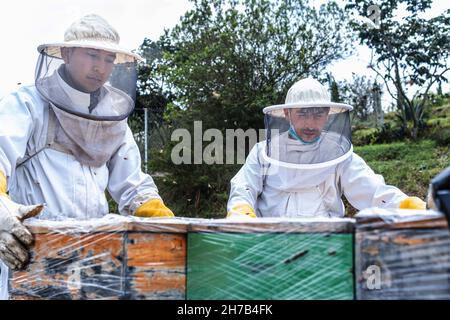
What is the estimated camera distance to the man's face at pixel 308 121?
3.19m

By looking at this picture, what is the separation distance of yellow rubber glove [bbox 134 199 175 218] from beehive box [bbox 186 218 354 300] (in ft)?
3.48

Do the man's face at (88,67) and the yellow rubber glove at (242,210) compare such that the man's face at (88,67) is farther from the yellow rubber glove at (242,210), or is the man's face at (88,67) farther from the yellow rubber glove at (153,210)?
the yellow rubber glove at (242,210)

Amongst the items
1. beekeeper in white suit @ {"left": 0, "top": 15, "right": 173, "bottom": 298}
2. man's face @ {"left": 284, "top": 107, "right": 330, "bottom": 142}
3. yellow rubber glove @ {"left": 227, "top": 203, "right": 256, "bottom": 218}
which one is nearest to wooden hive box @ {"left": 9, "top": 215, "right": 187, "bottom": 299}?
beekeeper in white suit @ {"left": 0, "top": 15, "right": 173, "bottom": 298}

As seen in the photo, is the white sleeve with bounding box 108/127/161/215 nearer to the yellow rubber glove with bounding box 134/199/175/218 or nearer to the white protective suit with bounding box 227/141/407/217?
the yellow rubber glove with bounding box 134/199/175/218

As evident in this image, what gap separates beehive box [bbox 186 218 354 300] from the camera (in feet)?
4.50

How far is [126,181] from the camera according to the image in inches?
104

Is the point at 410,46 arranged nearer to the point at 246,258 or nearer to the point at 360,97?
the point at 360,97

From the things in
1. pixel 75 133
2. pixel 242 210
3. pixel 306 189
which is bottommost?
pixel 242 210

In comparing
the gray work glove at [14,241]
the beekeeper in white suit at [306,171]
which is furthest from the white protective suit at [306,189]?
the gray work glove at [14,241]

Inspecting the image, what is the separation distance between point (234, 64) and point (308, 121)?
22.8 ft

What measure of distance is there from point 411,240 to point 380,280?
4.7 inches

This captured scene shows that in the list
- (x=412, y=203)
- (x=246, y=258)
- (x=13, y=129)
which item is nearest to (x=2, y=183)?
(x=13, y=129)

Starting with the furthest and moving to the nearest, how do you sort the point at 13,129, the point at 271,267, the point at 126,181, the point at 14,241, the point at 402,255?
the point at 126,181 < the point at 13,129 < the point at 14,241 < the point at 271,267 < the point at 402,255

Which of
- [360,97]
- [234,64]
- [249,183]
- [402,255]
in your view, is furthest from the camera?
[360,97]
